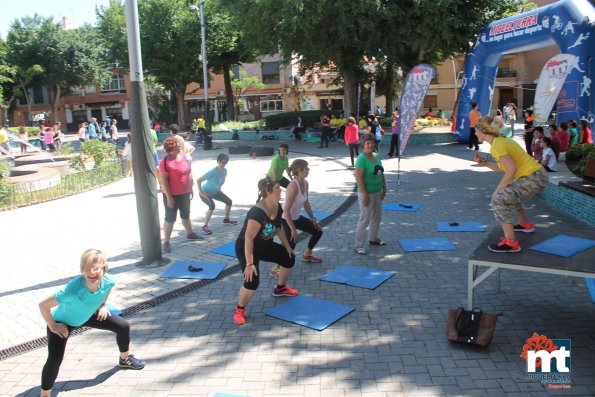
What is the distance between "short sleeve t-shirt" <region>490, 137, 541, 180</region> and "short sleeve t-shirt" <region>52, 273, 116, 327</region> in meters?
3.92

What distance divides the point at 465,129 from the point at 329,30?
292 inches

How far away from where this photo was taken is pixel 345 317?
5.50 meters

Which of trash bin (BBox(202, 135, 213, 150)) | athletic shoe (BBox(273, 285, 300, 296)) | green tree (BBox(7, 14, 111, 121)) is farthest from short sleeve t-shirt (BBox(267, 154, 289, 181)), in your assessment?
green tree (BBox(7, 14, 111, 121))

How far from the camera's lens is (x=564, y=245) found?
17.0 feet

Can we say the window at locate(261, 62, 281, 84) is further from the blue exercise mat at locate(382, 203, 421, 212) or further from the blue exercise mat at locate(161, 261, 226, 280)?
the blue exercise mat at locate(161, 261, 226, 280)

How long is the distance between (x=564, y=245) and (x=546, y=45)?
14217 millimetres

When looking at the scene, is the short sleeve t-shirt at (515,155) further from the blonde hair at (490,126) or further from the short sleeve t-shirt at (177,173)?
the short sleeve t-shirt at (177,173)

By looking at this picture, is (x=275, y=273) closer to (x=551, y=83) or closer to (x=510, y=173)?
(x=510, y=173)

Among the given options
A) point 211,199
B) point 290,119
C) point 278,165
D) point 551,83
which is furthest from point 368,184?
point 290,119

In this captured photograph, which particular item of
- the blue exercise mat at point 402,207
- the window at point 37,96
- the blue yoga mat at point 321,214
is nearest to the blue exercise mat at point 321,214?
the blue yoga mat at point 321,214

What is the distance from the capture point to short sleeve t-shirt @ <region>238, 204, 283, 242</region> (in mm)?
5105

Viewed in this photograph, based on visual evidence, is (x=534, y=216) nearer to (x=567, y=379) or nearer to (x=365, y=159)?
(x=365, y=159)

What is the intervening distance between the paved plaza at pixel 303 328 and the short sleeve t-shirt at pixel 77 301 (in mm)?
667

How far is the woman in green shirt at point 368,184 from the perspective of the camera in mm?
7270
